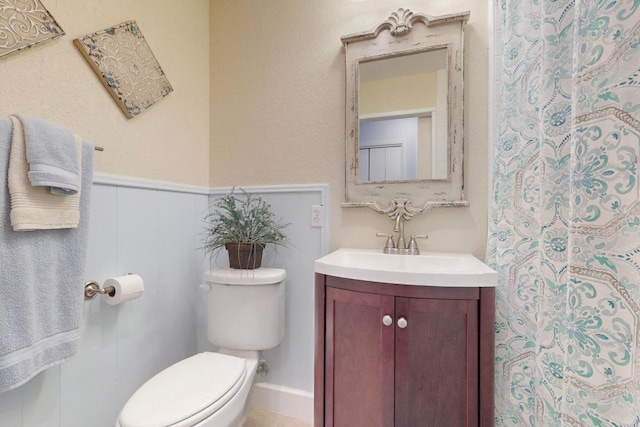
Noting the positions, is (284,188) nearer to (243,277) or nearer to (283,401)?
(243,277)

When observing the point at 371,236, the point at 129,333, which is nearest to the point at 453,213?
the point at 371,236

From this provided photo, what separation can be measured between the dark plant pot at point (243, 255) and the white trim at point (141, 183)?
44 centimetres

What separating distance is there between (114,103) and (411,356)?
1532 mm

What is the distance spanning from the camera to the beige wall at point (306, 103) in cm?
138

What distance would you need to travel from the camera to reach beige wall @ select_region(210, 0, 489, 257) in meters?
1.38

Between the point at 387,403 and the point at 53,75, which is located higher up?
the point at 53,75

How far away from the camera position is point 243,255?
4.76 feet

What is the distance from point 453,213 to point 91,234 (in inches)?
60.6

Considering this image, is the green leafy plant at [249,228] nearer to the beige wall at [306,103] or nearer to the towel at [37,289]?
the beige wall at [306,103]

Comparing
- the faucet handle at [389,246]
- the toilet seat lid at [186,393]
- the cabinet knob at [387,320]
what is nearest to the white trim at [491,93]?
Answer: the faucet handle at [389,246]

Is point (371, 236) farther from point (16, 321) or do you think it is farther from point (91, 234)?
point (16, 321)

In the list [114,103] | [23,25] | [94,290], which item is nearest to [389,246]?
[94,290]

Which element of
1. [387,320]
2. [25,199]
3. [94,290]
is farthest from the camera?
[94,290]

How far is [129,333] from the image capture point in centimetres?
133
